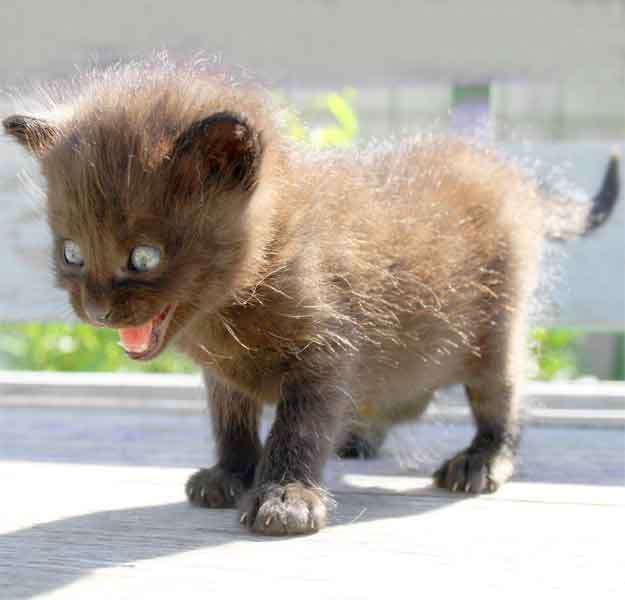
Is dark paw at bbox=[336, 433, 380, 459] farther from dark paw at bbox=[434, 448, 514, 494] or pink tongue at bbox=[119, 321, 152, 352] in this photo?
pink tongue at bbox=[119, 321, 152, 352]

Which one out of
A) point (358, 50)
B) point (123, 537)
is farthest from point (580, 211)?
point (123, 537)

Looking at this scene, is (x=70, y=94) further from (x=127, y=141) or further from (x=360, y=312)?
(x=360, y=312)

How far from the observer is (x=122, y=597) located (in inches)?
68.6

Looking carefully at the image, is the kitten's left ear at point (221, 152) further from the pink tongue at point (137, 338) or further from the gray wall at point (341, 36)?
the gray wall at point (341, 36)

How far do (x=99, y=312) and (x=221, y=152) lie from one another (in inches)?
17.9

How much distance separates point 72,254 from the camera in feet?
6.92

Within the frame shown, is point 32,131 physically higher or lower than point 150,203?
higher

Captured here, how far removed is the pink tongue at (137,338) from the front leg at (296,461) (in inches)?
16.4

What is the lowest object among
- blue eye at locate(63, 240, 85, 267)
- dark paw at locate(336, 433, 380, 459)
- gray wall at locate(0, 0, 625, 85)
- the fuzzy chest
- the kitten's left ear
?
dark paw at locate(336, 433, 380, 459)

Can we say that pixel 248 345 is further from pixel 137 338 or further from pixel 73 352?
pixel 73 352

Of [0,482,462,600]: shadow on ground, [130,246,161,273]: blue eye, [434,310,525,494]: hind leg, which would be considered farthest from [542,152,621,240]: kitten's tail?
[130,246,161,273]: blue eye

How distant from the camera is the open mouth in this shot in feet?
7.09

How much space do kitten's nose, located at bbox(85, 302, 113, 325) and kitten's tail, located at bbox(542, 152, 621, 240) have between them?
1.88 metres

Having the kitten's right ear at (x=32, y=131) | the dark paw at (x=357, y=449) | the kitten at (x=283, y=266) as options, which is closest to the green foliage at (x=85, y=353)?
the dark paw at (x=357, y=449)
